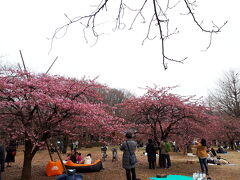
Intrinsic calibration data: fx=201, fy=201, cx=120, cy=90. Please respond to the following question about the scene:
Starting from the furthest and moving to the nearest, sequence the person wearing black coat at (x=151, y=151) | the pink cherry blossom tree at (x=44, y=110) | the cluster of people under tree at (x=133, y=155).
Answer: the person wearing black coat at (x=151, y=151), the pink cherry blossom tree at (x=44, y=110), the cluster of people under tree at (x=133, y=155)

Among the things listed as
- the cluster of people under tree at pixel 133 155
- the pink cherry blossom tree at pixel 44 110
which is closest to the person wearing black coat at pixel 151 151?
the cluster of people under tree at pixel 133 155

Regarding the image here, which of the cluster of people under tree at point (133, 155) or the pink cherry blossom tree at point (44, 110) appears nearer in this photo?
the cluster of people under tree at point (133, 155)

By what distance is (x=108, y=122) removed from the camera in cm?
728

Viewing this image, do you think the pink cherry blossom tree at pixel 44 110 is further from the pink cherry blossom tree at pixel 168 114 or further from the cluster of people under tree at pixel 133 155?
the pink cherry blossom tree at pixel 168 114

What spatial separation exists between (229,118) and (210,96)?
710 cm

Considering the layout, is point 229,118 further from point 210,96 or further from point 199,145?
point 199,145

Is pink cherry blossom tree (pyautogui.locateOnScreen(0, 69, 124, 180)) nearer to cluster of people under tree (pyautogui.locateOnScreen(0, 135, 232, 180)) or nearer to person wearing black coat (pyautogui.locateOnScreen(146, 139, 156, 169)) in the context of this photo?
cluster of people under tree (pyautogui.locateOnScreen(0, 135, 232, 180))

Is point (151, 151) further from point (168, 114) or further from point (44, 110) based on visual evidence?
point (44, 110)

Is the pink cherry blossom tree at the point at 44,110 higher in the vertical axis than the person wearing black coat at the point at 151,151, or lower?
higher

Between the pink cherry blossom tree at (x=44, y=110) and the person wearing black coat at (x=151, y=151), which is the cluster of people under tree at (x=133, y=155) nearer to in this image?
the person wearing black coat at (x=151, y=151)

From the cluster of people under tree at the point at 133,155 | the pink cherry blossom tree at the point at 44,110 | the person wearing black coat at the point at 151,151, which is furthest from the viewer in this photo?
the person wearing black coat at the point at 151,151

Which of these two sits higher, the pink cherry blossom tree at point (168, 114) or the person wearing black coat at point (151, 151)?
the pink cherry blossom tree at point (168, 114)

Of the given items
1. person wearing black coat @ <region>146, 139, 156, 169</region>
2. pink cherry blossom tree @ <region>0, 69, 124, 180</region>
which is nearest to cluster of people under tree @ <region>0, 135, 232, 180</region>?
person wearing black coat @ <region>146, 139, 156, 169</region>

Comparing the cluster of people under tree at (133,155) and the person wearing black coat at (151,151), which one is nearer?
the cluster of people under tree at (133,155)
